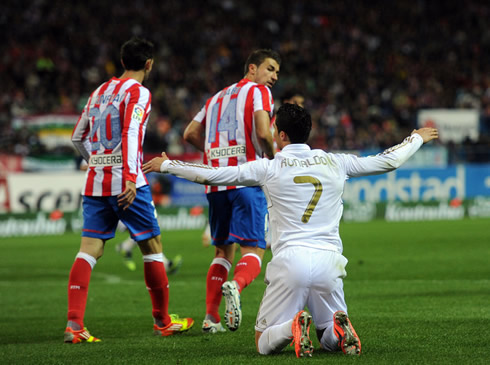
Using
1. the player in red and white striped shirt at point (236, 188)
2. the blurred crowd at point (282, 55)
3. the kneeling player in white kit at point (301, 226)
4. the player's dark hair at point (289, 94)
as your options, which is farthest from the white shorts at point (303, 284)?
the blurred crowd at point (282, 55)

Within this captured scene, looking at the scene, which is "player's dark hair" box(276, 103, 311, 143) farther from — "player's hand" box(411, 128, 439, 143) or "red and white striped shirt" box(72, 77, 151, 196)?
"red and white striped shirt" box(72, 77, 151, 196)

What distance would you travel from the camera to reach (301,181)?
212 inches

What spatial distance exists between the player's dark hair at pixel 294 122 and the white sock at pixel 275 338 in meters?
1.14

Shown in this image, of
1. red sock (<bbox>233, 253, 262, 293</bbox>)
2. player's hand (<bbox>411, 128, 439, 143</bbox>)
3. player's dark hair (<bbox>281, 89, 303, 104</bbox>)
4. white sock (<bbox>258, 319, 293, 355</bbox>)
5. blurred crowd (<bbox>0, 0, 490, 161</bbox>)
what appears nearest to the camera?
white sock (<bbox>258, 319, 293, 355</bbox>)

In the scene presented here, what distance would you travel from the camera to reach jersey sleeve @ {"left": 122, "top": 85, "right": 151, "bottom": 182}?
656 cm

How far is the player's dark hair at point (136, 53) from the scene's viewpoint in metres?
6.86

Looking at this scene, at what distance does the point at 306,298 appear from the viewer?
17.5 feet

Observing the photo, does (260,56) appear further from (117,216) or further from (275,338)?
(275,338)

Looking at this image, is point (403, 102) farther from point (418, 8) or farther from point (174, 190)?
point (174, 190)

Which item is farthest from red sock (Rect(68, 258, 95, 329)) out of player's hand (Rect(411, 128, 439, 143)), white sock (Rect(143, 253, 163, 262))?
player's hand (Rect(411, 128, 439, 143))

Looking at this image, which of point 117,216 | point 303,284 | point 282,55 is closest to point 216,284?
point 117,216

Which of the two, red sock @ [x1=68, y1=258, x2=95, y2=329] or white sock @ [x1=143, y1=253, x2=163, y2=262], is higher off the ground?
white sock @ [x1=143, y1=253, x2=163, y2=262]

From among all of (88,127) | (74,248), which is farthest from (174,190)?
(88,127)

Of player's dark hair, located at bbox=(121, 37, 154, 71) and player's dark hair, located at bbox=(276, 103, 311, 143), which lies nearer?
player's dark hair, located at bbox=(276, 103, 311, 143)
